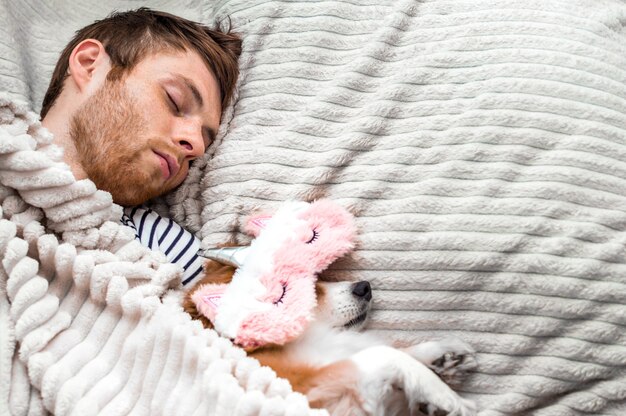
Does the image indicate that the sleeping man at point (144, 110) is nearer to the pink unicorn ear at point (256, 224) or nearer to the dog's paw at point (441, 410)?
the pink unicorn ear at point (256, 224)

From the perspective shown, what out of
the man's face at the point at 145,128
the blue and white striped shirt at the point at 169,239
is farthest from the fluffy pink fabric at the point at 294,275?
the man's face at the point at 145,128

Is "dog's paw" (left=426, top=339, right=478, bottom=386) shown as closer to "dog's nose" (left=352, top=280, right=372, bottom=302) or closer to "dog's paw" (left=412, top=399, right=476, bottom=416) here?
"dog's paw" (left=412, top=399, right=476, bottom=416)

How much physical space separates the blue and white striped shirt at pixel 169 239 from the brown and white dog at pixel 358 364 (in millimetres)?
161

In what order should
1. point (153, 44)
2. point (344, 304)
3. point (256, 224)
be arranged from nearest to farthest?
point (344, 304)
point (256, 224)
point (153, 44)

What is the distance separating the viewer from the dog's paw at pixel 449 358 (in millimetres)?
1460

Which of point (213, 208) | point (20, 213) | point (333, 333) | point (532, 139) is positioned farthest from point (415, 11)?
point (20, 213)

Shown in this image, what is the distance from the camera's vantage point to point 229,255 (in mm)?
1545

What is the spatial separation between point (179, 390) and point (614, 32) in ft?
5.02

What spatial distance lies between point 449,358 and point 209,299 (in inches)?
22.7

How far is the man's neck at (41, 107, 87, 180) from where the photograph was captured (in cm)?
168

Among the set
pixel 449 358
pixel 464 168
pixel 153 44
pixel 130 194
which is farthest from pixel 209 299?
pixel 153 44

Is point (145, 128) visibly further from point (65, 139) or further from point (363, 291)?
point (363, 291)

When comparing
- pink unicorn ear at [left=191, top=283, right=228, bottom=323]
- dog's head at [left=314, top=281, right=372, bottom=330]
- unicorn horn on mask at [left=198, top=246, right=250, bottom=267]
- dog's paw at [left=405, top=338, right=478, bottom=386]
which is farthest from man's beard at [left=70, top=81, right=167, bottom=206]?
dog's paw at [left=405, top=338, right=478, bottom=386]

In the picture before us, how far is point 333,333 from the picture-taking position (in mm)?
1514
